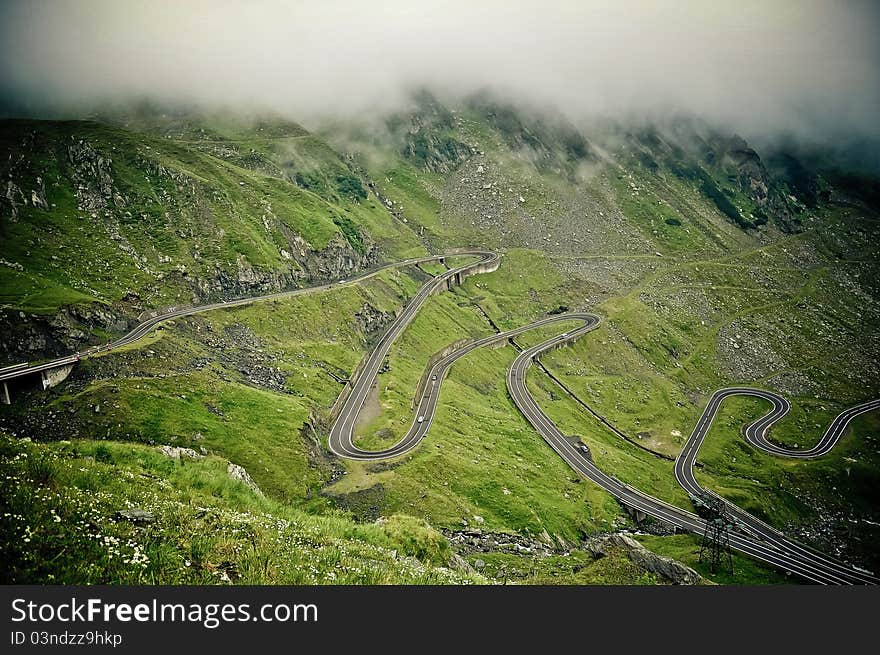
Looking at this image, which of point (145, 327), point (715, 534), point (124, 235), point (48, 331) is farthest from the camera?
point (124, 235)

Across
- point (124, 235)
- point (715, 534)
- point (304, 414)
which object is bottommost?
point (715, 534)

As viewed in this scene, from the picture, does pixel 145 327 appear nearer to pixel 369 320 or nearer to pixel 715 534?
pixel 369 320

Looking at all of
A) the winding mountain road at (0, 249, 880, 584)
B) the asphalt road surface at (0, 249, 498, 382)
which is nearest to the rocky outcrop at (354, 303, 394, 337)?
the winding mountain road at (0, 249, 880, 584)

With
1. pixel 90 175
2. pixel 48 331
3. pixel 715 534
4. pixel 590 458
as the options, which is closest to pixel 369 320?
pixel 590 458

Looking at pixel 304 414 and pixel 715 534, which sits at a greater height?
pixel 304 414

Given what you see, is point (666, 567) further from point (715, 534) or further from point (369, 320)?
point (369, 320)

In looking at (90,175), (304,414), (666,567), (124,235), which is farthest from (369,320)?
(666,567)

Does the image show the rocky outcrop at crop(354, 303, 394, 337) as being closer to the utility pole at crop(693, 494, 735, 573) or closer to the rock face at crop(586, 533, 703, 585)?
the utility pole at crop(693, 494, 735, 573)

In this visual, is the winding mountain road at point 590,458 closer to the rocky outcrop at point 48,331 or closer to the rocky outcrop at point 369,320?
the rocky outcrop at point 369,320

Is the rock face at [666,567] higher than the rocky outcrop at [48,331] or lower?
higher

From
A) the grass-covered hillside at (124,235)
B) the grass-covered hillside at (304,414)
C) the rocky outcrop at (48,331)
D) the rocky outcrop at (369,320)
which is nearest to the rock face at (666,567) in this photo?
the grass-covered hillside at (304,414)

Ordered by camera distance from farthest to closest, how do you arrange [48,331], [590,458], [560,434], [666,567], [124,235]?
[560,434] → [124,235] → [590,458] → [48,331] → [666,567]

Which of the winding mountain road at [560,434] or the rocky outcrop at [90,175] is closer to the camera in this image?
the winding mountain road at [560,434]

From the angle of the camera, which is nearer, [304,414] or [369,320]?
[304,414]
